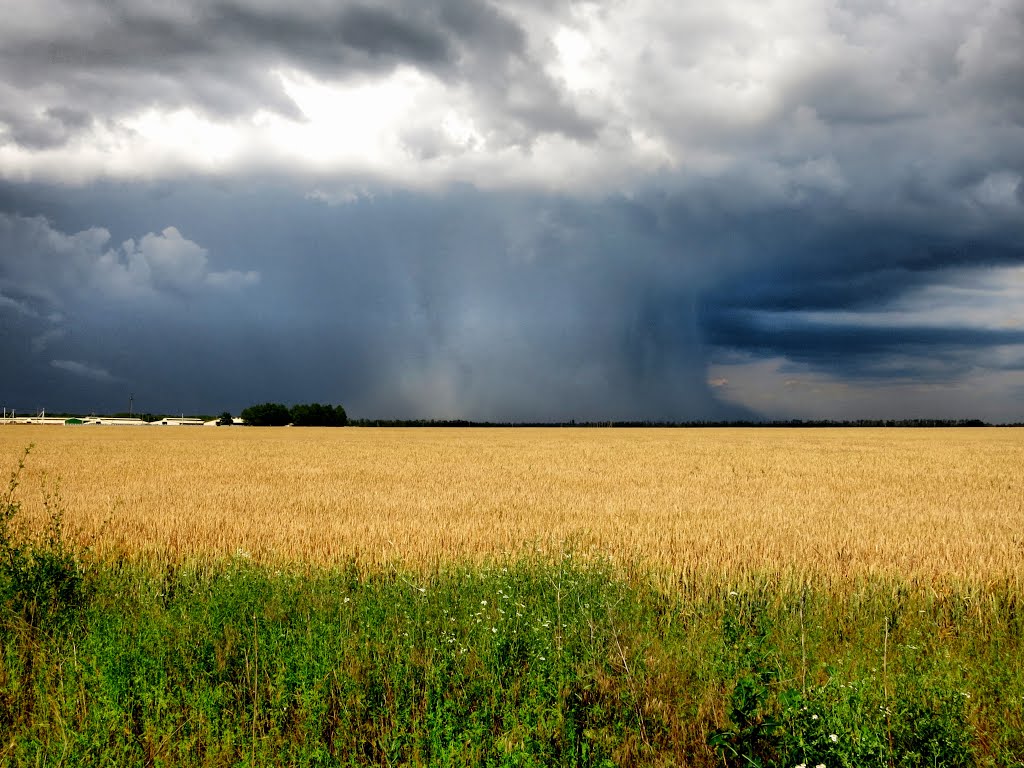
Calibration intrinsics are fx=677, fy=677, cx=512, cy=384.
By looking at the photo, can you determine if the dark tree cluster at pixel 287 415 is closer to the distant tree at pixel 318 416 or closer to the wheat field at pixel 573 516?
the distant tree at pixel 318 416

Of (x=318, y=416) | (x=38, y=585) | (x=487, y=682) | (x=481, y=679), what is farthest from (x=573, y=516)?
(x=318, y=416)

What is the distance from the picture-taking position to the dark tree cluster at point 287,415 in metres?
150

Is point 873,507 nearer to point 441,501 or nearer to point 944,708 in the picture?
point 441,501

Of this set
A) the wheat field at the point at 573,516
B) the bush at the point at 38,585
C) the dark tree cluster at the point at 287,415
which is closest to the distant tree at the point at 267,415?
the dark tree cluster at the point at 287,415

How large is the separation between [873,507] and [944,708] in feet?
47.8

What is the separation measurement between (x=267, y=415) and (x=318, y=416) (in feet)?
35.6

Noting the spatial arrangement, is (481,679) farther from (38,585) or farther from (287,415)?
(287,415)

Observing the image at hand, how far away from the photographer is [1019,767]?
4.23m

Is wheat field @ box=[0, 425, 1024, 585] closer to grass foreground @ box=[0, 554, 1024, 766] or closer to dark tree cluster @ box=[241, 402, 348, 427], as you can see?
grass foreground @ box=[0, 554, 1024, 766]

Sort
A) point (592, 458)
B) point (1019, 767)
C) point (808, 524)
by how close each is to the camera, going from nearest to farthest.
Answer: point (1019, 767) → point (808, 524) → point (592, 458)

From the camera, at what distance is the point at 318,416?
153m

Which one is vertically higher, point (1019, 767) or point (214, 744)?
point (1019, 767)

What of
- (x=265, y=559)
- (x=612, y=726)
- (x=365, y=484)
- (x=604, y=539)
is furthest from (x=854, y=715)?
(x=365, y=484)

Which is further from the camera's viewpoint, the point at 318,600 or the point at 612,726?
the point at 318,600
